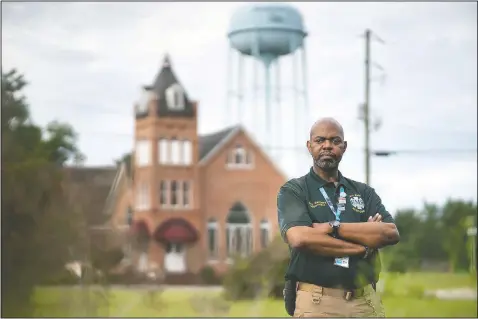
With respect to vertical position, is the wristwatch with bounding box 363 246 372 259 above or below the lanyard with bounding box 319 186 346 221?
below

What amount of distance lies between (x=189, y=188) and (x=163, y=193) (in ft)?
2.63

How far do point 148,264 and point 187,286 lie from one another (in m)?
1.26

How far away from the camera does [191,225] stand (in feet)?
85.7

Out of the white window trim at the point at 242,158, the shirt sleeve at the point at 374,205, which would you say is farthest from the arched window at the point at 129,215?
the shirt sleeve at the point at 374,205

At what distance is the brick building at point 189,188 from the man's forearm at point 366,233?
69.4ft

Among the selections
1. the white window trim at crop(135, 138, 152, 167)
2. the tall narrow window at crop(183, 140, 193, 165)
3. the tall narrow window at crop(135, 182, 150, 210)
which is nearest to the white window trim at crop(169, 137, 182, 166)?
the tall narrow window at crop(183, 140, 193, 165)

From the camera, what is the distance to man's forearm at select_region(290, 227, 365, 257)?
114 inches

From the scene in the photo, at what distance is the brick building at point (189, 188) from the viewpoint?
976 inches

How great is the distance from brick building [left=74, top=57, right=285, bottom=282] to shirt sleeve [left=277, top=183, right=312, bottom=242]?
2108cm

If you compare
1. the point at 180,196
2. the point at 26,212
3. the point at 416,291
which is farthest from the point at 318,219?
the point at 180,196

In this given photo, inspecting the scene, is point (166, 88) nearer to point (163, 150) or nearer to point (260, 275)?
point (163, 150)

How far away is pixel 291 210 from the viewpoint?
9.78 feet

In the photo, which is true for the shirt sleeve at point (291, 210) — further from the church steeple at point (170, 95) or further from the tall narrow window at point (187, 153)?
the tall narrow window at point (187, 153)

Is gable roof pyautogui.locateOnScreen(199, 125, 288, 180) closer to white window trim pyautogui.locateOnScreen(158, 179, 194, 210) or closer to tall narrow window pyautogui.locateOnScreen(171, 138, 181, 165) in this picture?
tall narrow window pyautogui.locateOnScreen(171, 138, 181, 165)
